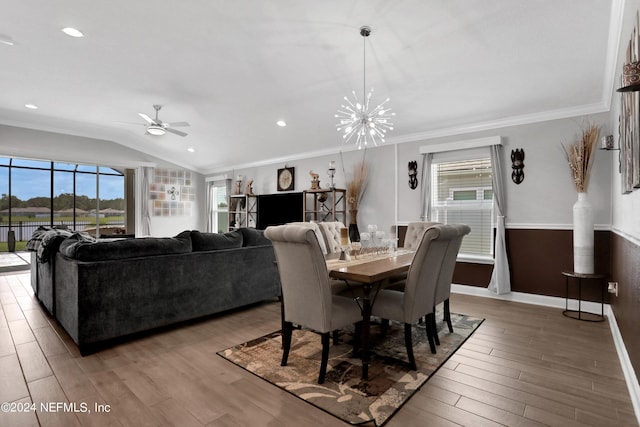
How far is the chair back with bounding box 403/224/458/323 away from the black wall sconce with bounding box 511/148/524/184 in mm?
2342

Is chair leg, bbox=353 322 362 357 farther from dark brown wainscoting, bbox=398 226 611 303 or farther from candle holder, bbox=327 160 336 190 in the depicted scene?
candle holder, bbox=327 160 336 190

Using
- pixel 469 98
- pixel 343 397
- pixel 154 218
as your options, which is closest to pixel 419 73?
pixel 469 98

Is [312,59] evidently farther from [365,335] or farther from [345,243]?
[365,335]

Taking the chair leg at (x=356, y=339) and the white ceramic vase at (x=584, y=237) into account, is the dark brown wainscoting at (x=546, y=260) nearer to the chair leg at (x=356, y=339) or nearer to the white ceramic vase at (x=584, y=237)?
the white ceramic vase at (x=584, y=237)

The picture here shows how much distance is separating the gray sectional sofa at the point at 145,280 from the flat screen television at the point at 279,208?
275cm

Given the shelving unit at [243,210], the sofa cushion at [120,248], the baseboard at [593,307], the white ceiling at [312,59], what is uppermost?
the white ceiling at [312,59]

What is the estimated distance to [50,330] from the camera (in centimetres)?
313

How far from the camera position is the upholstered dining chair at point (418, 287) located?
226cm

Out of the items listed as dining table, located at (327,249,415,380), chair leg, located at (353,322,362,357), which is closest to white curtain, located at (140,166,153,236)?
dining table, located at (327,249,415,380)

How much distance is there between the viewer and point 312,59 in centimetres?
358

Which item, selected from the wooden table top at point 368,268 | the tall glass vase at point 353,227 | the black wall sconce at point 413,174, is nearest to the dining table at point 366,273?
the wooden table top at point 368,268

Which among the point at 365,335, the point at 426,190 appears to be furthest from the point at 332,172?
the point at 365,335

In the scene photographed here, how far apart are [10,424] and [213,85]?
4013 mm

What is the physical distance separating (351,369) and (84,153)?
745 centimetres
